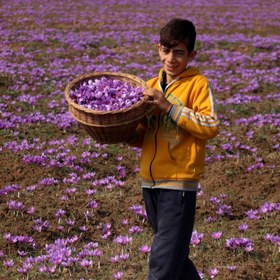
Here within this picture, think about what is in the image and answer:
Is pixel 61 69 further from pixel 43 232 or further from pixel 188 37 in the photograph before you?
pixel 188 37

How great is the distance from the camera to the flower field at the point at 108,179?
5.89m

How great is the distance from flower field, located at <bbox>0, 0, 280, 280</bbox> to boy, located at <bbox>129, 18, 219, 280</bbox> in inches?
61.0

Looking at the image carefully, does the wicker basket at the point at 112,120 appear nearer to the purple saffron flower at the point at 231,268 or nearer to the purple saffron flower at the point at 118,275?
the purple saffron flower at the point at 118,275

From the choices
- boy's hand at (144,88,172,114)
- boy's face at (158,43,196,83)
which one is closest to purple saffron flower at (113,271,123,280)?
boy's hand at (144,88,172,114)

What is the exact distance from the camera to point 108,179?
29.1 feet

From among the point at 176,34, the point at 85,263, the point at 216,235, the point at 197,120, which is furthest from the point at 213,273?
the point at 176,34

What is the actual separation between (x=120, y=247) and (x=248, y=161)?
4.19 meters

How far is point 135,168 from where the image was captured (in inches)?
373

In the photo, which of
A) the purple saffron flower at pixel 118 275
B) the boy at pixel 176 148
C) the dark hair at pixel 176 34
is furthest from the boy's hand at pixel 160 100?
the purple saffron flower at pixel 118 275

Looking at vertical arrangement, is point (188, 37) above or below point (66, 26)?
above

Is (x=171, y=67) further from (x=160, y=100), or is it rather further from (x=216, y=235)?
(x=216, y=235)

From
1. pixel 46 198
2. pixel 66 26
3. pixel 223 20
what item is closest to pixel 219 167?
pixel 46 198

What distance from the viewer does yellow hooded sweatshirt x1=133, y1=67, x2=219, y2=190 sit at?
3.99 meters

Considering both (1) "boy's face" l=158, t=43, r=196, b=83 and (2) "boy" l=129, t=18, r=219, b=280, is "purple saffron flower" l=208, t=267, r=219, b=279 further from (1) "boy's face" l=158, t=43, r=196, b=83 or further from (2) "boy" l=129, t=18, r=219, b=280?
(1) "boy's face" l=158, t=43, r=196, b=83
